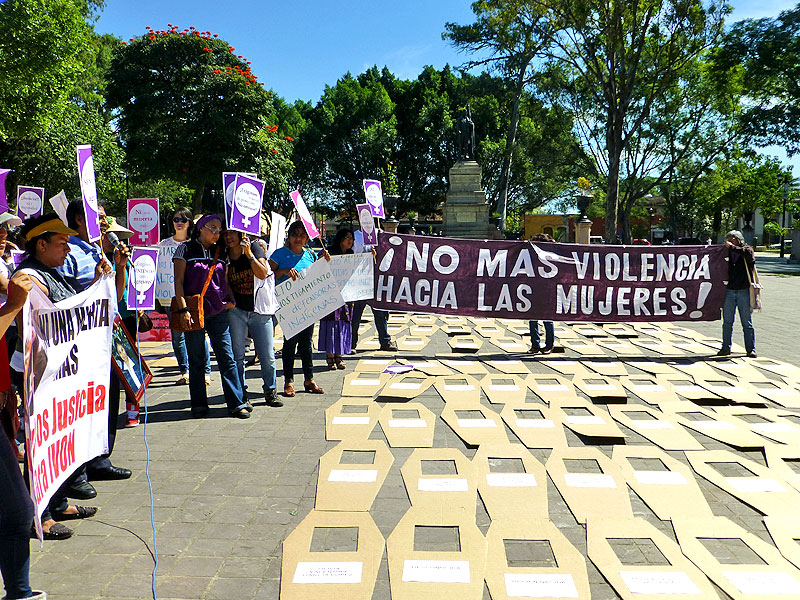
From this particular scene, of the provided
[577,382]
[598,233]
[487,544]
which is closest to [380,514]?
[487,544]

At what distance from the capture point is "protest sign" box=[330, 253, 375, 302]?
7870mm

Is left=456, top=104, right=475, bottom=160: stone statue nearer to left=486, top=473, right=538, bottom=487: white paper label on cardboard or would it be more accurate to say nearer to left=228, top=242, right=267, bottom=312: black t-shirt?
left=228, top=242, right=267, bottom=312: black t-shirt

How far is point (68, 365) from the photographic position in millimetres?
2986

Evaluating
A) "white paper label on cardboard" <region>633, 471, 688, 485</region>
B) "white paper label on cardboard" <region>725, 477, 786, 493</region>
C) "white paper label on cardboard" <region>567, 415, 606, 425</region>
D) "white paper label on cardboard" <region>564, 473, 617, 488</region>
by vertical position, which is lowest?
"white paper label on cardboard" <region>725, 477, 786, 493</region>

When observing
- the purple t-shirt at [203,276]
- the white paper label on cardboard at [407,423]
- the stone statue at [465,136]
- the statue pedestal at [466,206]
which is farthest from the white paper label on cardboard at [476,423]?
the stone statue at [465,136]

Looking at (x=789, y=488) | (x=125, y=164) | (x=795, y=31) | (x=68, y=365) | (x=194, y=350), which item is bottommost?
(x=789, y=488)

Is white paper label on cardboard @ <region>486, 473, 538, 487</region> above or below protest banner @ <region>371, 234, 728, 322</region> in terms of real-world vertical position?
below

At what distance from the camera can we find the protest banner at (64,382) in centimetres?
262

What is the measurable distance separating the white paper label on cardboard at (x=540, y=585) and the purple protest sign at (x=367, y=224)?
5968 millimetres

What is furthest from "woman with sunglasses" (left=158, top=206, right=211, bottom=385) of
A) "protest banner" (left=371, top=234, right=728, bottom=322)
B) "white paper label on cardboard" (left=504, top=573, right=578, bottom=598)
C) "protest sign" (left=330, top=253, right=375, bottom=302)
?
"white paper label on cardboard" (left=504, top=573, right=578, bottom=598)

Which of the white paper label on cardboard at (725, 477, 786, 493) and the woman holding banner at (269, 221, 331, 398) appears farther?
the woman holding banner at (269, 221, 331, 398)

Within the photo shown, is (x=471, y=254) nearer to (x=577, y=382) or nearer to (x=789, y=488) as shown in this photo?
(x=577, y=382)

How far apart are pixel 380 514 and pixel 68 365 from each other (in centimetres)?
192

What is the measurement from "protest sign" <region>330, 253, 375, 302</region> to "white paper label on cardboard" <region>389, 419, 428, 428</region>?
2.41 metres
